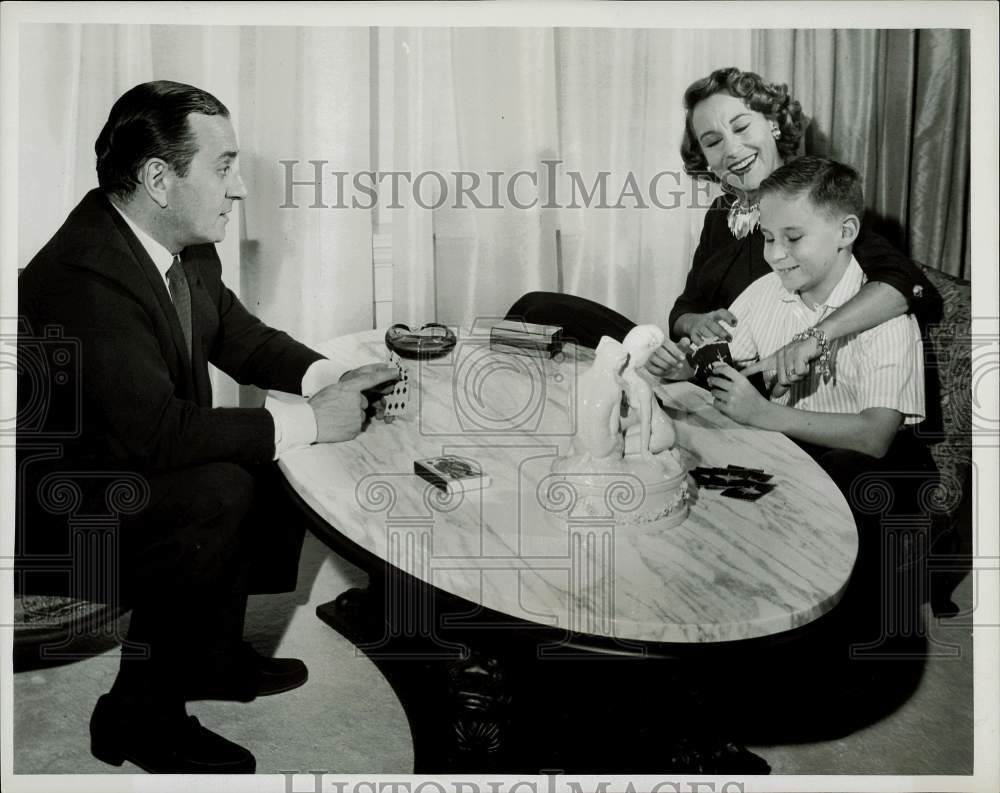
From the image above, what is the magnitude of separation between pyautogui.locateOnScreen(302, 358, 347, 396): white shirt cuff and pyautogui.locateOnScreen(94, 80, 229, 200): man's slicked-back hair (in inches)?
21.5

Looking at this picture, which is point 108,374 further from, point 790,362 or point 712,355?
point 790,362

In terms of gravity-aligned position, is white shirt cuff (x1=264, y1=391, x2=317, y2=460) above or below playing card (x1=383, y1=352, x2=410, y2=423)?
below

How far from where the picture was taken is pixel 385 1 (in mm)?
2385

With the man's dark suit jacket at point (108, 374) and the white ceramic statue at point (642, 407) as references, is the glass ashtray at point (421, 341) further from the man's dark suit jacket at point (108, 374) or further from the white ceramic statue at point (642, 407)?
the white ceramic statue at point (642, 407)

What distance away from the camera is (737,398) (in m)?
2.51

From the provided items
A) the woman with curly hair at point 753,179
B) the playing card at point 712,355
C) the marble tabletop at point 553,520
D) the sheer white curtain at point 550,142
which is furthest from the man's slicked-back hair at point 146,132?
the playing card at point 712,355

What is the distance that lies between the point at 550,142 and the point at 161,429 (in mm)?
1147

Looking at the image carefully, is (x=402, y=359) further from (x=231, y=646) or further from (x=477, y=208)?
(x=231, y=646)

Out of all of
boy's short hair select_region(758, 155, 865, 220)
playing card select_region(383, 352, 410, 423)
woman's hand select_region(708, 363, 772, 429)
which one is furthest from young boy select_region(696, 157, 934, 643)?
playing card select_region(383, 352, 410, 423)

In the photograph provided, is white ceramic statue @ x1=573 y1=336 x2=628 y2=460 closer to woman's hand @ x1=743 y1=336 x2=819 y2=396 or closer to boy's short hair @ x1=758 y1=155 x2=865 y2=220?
woman's hand @ x1=743 y1=336 x2=819 y2=396

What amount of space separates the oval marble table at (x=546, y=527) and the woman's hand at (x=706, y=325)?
0.13 metres

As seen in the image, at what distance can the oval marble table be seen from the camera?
202 centimetres

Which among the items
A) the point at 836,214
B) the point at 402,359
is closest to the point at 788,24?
the point at 836,214

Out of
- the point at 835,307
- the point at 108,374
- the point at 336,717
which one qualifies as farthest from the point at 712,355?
the point at 108,374
